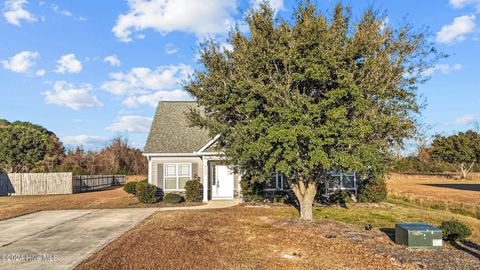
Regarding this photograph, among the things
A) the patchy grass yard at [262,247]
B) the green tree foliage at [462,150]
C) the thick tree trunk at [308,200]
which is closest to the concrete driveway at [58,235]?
the patchy grass yard at [262,247]

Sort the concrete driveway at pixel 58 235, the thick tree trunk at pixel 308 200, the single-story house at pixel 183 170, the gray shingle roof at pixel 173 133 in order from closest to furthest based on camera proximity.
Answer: the concrete driveway at pixel 58 235, the thick tree trunk at pixel 308 200, the single-story house at pixel 183 170, the gray shingle roof at pixel 173 133

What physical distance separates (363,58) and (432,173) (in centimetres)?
6255

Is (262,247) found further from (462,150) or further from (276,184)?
(462,150)

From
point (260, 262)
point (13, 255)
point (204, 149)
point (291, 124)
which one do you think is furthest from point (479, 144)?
point (13, 255)

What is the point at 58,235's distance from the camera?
487 inches

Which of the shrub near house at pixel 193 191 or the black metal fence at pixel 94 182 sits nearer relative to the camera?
the shrub near house at pixel 193 191

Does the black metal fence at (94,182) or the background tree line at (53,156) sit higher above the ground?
the background tree line at (53,156)

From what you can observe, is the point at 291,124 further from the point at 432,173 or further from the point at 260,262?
the point at 432,173

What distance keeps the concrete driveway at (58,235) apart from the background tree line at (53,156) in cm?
2459

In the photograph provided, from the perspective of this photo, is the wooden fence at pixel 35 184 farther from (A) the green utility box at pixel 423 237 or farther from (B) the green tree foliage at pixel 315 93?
(A) the green utility box at pixel 423 237

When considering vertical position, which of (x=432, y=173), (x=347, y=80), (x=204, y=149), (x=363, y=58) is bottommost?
(x=432, y=173)

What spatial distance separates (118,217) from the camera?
53.6 feet

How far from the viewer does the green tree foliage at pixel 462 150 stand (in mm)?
55494

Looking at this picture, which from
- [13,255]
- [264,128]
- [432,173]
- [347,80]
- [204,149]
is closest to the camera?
[13,255]
